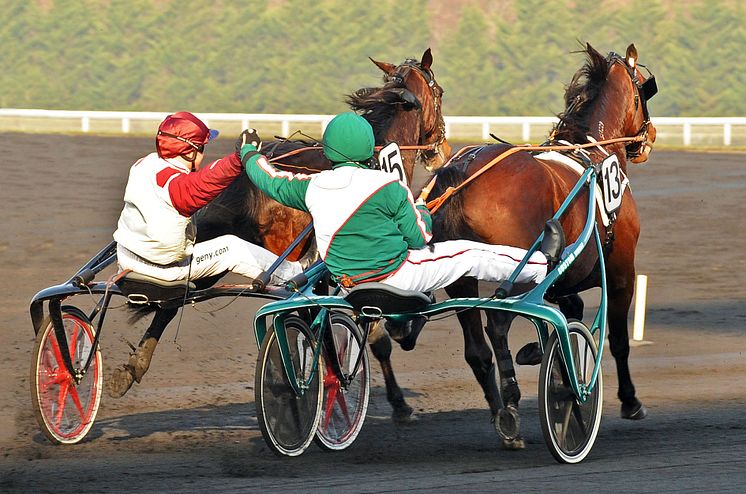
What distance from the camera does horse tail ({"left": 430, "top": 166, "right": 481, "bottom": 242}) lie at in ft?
23.7

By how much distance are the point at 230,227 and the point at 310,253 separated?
54cm

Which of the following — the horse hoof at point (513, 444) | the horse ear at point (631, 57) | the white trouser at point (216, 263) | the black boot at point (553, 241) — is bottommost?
the horse hoof at point (513, 444)

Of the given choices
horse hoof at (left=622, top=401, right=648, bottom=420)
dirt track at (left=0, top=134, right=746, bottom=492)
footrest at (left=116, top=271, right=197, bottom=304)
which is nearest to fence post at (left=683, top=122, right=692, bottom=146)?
dirt track at (left=0, top=134, right=746, bottom=492)

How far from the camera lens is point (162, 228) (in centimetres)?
680

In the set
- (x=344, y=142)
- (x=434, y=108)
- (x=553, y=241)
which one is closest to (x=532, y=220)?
(x=553, y=241)

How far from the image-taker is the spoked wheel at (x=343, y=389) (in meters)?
6.72

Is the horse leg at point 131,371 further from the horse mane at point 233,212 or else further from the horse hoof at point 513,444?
the horse hoof at point 513,444

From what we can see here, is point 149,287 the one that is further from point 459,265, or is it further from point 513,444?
point 513,444

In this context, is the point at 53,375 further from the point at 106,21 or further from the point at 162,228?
the point at 106,21

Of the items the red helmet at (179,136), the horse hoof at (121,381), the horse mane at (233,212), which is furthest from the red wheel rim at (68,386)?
the horse mane at (233,212)

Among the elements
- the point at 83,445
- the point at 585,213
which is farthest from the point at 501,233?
the point at 83,445

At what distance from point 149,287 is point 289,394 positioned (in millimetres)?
955

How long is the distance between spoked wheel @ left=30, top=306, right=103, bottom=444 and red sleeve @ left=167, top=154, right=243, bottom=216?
832mm

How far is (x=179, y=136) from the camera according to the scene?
22.6 feet
